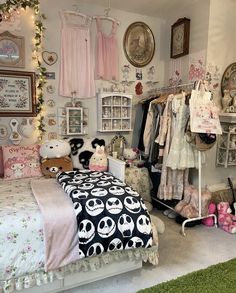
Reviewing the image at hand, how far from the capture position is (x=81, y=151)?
2.94 meters

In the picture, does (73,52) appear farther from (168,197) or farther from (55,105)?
(168,197)

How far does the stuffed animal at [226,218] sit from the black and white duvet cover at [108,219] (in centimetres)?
123

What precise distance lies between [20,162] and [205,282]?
77.0 inches

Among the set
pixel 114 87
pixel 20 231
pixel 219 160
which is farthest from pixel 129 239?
pixel 114 87

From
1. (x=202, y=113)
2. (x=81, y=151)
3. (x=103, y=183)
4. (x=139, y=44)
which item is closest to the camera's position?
(x=103, y=183)

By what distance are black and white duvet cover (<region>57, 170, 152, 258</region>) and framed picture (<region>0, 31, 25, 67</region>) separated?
164 centimetres

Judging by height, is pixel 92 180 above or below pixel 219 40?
below

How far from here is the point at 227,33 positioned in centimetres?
288

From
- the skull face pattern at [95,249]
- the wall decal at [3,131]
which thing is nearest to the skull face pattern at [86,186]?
the skull face pattern at [95,249]

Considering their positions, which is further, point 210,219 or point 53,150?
point 210,219

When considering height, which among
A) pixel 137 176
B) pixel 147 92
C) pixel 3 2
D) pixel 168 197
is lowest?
pixel 168 197

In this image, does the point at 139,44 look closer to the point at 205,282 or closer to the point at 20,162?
the point at 20,162

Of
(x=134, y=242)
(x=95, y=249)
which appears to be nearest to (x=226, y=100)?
(x=134, y=242)

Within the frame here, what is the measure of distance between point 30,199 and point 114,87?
6.30ft
